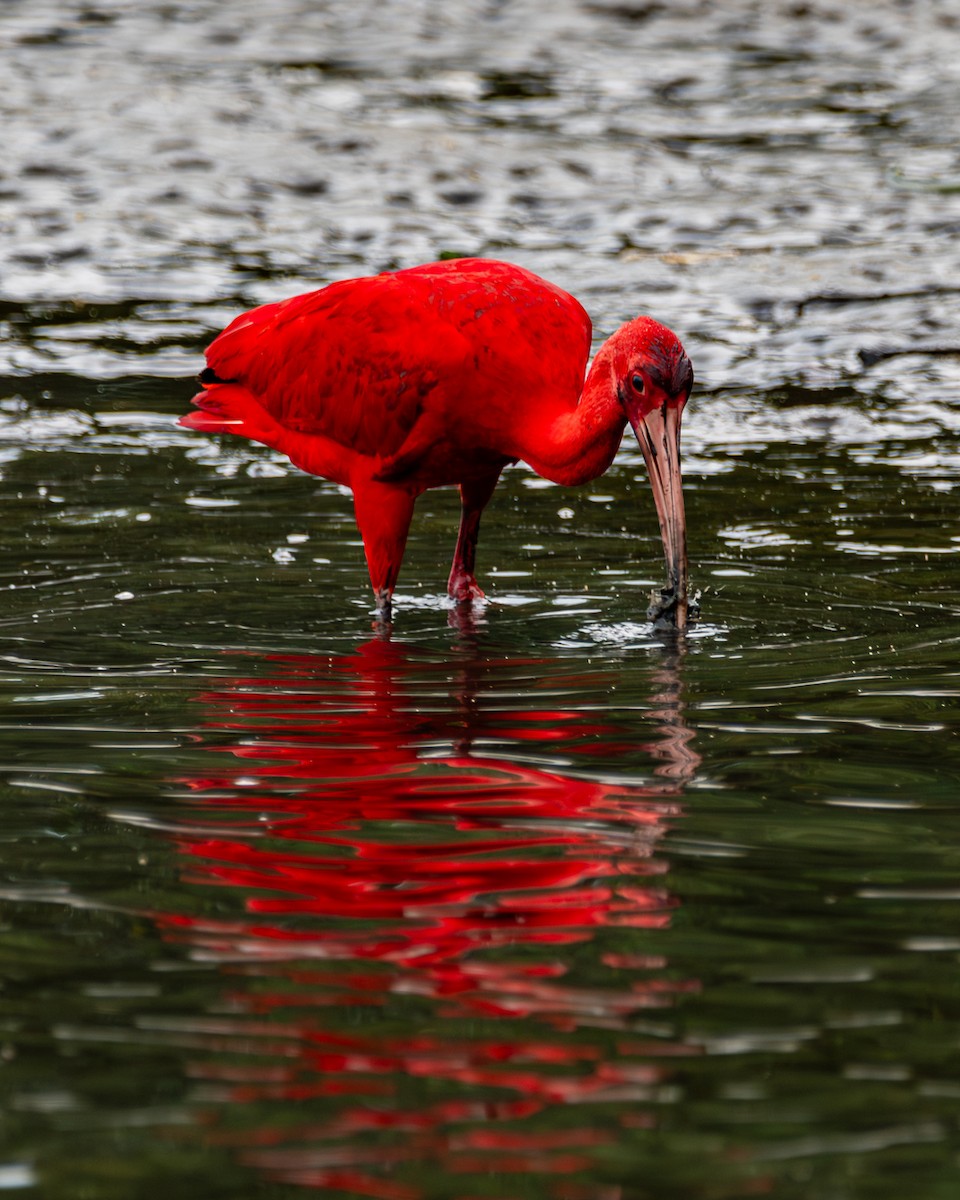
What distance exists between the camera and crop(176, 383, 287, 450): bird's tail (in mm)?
8344

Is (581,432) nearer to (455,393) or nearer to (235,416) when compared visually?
(455,393)

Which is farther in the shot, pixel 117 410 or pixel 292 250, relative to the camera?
pixel 292 250

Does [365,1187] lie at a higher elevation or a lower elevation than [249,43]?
lower

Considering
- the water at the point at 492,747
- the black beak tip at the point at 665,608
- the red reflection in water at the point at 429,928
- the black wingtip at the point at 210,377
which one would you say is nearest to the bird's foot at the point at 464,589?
the water at the point at 492,747

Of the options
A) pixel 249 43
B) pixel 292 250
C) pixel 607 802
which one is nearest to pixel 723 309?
pixel 292 250

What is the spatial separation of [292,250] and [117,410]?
3361mm

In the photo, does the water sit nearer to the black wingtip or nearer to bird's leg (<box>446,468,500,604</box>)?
bird's leg (<box>446,468,500,604</box>)

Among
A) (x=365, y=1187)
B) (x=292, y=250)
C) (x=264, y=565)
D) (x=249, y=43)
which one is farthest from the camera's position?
(x=249, y=43)

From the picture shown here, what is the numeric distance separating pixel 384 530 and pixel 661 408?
1452 mm

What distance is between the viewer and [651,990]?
142 inches

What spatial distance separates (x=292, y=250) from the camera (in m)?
14.6

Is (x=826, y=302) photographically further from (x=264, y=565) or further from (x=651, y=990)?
(x=651, y=990)

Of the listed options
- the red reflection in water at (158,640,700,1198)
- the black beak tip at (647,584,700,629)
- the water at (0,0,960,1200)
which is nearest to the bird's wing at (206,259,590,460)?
the water at (0,0,960,1200)

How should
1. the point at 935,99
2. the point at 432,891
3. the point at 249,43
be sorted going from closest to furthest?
the point at 432,891
the point at 935,99
the point at 249,43
